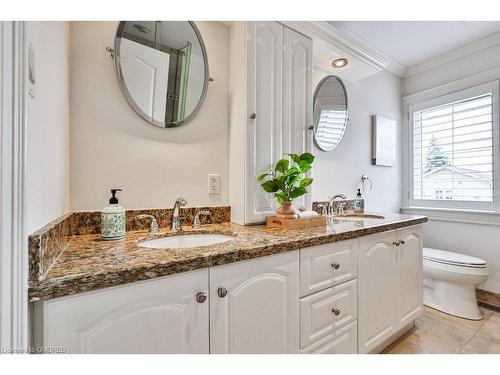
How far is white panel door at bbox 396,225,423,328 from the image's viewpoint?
1406 millimetres

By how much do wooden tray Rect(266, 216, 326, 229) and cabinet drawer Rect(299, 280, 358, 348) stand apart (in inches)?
12.5

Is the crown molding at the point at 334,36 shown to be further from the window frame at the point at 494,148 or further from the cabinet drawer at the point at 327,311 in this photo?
the cabinet drawer at the point at 327,311

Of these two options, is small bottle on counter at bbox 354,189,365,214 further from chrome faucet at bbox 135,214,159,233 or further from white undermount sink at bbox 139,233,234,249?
chrome faucet at bbox 135,214,159,233

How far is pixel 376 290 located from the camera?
126 cm

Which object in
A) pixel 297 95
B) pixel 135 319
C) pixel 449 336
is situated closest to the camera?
pixel 135 319

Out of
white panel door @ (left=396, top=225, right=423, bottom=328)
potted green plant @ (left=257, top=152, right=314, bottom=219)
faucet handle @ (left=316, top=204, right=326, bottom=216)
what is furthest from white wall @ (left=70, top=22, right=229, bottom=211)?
white panel door @ (left=396, top=225, right=423, bottom=328)

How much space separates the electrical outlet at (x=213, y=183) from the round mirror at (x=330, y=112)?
0.90 meters

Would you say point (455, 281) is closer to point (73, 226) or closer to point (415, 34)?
point (415, 34)

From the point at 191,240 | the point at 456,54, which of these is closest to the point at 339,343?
the point at 191,240

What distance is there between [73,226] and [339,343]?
130 cm

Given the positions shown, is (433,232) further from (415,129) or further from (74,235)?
(74,235)

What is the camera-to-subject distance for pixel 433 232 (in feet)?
7.53
